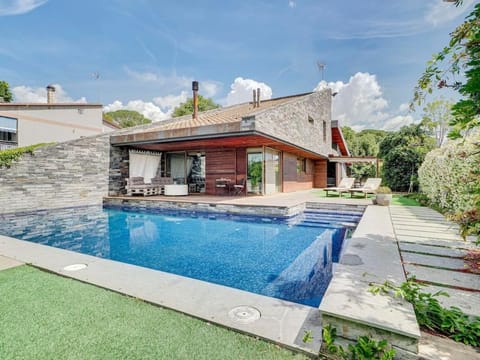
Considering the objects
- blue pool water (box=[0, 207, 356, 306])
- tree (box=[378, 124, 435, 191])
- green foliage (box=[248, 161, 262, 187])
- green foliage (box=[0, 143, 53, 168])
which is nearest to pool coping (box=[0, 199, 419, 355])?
blue pool water (box=[0, 207, 356, 306])

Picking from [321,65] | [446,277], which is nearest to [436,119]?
[321,65]

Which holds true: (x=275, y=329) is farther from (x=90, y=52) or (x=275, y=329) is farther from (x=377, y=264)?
(x=90, y=52)

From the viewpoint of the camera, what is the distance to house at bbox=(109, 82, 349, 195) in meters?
10.2

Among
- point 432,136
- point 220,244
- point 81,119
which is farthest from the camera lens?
point 81,119

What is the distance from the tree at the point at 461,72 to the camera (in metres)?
2.37

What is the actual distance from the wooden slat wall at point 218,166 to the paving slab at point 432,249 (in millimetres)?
10317

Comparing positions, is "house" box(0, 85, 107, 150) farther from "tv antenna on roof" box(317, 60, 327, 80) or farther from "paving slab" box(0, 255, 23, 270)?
"tv antenna on roof" box(317, 60, 327, 80)

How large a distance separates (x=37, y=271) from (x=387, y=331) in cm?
430

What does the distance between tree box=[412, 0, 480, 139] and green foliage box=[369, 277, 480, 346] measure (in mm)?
1650

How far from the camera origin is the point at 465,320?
81.0 inches

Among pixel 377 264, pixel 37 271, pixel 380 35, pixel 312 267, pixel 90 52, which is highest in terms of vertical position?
pixel 90 52

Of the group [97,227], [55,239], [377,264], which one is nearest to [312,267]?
[377,264]

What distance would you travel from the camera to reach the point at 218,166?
14.4 m

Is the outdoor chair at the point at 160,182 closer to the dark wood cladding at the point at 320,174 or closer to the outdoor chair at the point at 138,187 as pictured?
the outdoor chair at the point at 138,187
